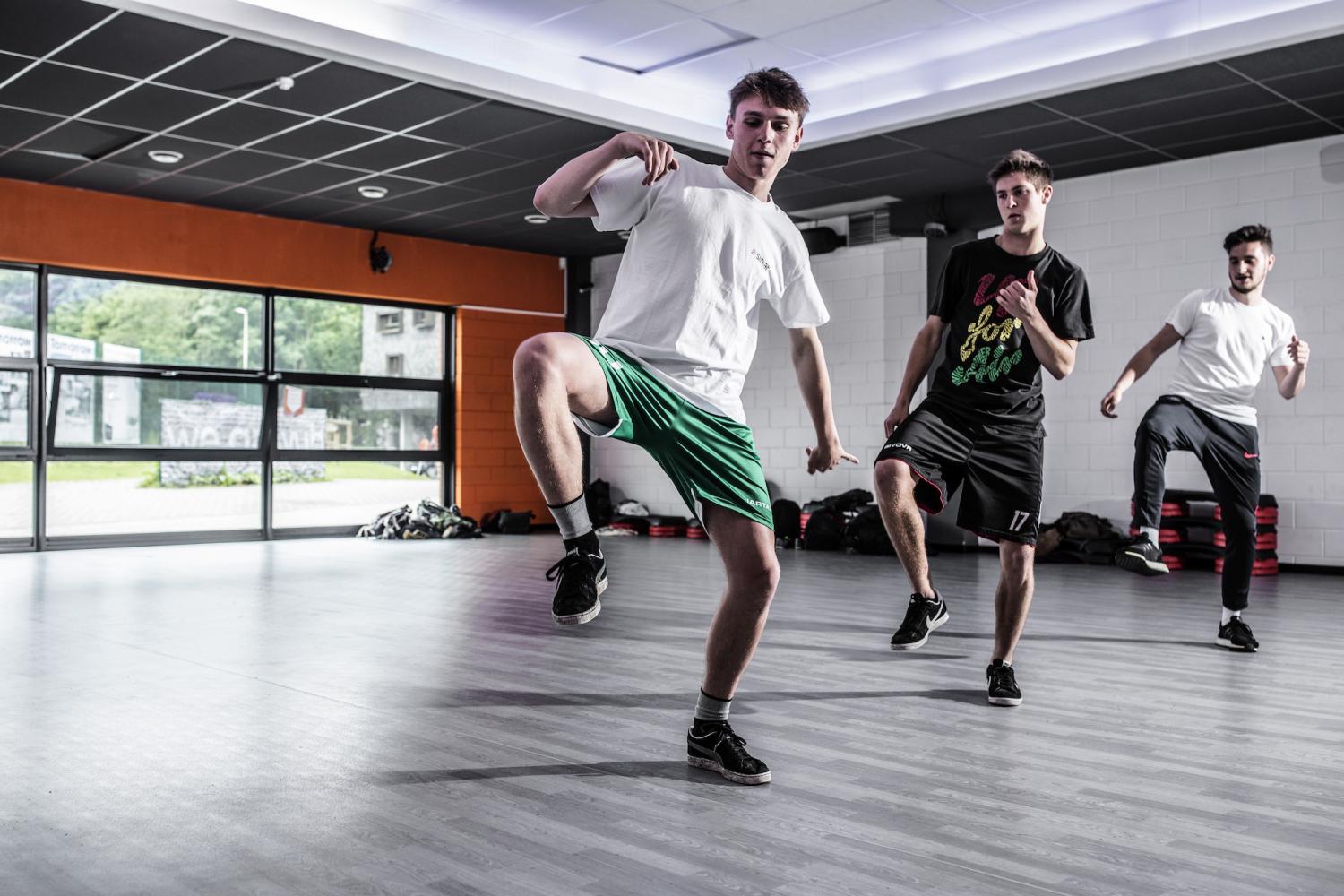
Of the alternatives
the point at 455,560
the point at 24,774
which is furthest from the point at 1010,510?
the point at 455,560

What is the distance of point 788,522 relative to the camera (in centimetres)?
996

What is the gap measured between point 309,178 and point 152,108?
1.81m

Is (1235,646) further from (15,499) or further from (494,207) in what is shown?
(15,499)

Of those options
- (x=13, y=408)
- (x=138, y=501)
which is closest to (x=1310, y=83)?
(x=138, y=501)

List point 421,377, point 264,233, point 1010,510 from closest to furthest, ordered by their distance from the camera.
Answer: point 1010,510 → point 264,233 → point 421,377

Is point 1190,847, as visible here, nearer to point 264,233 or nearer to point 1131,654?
point 1131,654

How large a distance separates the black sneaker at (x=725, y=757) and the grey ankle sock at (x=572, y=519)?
0.61m

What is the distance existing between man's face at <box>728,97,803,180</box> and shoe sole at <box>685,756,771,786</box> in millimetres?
1297

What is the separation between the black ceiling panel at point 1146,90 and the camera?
636cm

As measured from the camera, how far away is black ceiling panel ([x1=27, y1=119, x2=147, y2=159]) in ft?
24.4

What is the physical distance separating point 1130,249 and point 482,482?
6.66m

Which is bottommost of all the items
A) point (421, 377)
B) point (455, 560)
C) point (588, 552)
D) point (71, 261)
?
point (455, 560)

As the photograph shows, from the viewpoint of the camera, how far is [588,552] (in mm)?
2160

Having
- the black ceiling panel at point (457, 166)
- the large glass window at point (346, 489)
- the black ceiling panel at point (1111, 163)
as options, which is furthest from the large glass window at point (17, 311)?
the black ceiling panel at point (1111, 163)
